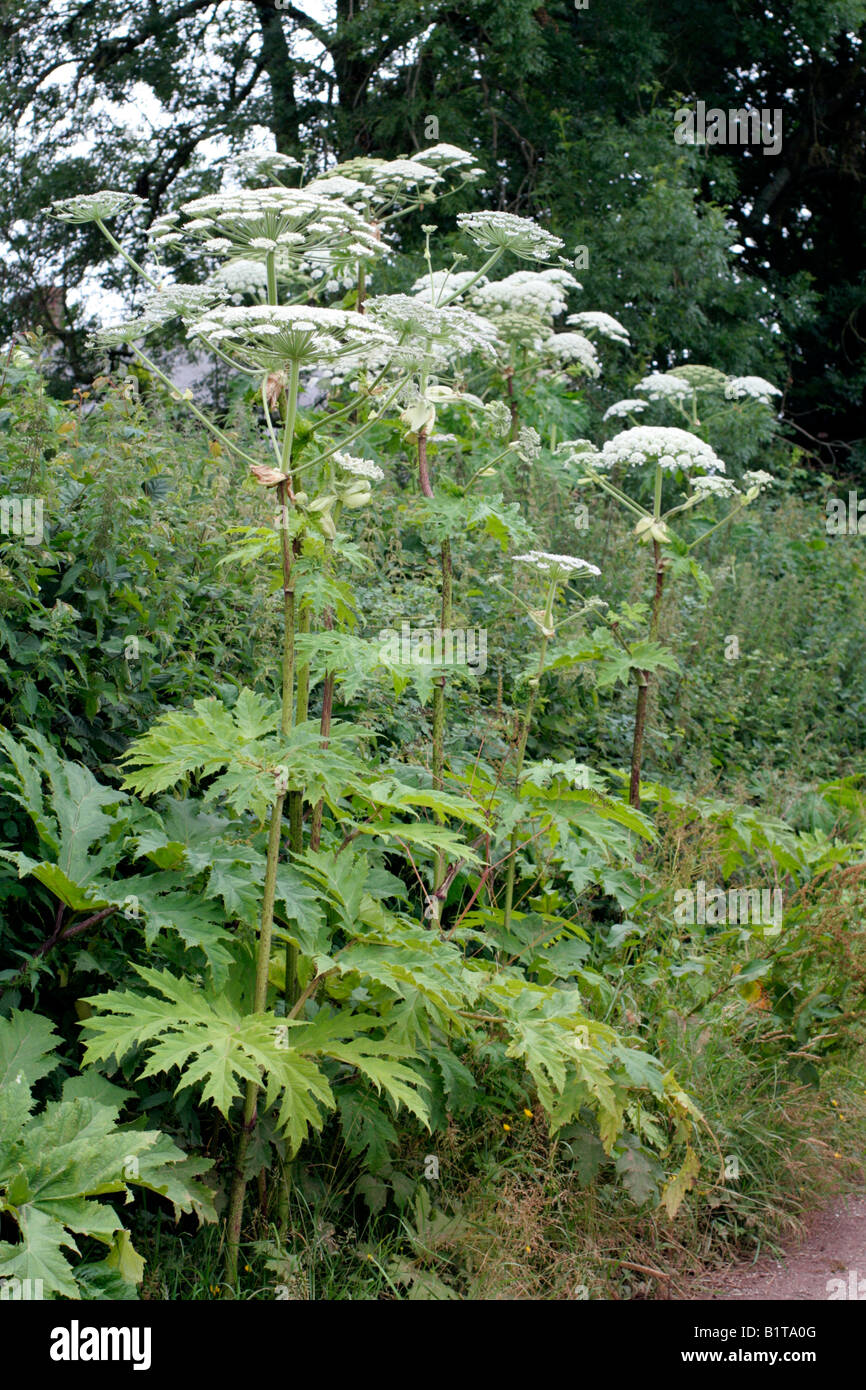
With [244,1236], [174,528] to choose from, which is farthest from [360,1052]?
[174,528]

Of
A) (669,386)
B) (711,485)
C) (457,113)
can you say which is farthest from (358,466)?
(457,113)

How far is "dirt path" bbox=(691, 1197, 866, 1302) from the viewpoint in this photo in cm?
367

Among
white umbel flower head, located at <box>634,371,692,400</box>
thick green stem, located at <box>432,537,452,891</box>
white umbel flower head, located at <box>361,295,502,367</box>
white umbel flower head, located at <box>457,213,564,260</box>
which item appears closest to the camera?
white umbel flower head, located at <box>361,295,502,367</box>

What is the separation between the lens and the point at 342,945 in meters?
4.05

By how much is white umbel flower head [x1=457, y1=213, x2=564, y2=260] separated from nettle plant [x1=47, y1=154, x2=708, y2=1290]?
1 centimetres

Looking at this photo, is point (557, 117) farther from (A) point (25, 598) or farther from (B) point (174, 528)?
(A) point (25, 598)

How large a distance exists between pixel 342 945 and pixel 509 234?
2.34 m

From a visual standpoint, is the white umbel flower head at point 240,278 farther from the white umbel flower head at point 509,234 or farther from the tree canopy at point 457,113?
the tree canopy at point 457,113

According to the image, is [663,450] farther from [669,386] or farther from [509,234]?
[509,234]

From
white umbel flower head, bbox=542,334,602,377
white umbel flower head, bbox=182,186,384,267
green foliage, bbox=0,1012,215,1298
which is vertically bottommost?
green foliage, bbox=0,1012,215,1298

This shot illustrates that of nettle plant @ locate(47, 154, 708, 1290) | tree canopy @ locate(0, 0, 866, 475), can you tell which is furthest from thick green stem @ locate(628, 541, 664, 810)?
tree canopy @ locate(0, 0, 866, 475)

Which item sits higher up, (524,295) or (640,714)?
(524,295)

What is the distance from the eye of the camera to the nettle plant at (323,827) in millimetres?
2889

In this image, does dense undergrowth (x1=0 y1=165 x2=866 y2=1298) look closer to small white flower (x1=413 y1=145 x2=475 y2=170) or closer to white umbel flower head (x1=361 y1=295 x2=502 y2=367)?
white umbel flower head (x1=361 y1=295 x2=502 y2=367)
